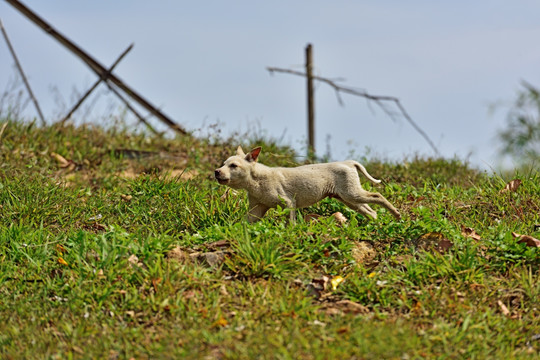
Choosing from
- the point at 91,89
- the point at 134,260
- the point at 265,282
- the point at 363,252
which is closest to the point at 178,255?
the point at 134,260

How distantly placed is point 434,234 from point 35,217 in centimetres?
418

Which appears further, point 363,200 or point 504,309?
point 363,200

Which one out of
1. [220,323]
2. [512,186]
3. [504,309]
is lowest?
[220,323]

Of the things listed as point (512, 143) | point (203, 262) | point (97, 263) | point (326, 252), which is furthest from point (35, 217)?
point (512, 143)

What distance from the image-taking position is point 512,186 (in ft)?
24.3

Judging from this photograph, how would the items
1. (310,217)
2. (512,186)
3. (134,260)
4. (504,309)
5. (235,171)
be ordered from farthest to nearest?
(512,186) < (310,217) < (235,171) < (134,260) < (504,309)

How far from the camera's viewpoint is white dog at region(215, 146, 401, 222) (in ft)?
19.5

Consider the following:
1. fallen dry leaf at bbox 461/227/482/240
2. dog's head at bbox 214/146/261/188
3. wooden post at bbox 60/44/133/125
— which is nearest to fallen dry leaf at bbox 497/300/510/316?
fallen dry leaf at bbox 461/227/482/240

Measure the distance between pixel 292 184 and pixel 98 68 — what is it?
21.5 feet

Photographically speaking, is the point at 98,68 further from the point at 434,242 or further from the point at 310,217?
the point at 434,242

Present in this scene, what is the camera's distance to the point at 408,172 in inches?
386

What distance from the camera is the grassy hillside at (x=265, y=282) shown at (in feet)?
14.4

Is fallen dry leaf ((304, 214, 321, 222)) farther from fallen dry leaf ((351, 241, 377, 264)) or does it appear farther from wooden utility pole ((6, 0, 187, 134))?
wooden utility pole ((6, 0, 187, 134))

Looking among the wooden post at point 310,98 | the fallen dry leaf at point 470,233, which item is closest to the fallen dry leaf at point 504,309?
the fallen dry leaf at point 470,233
